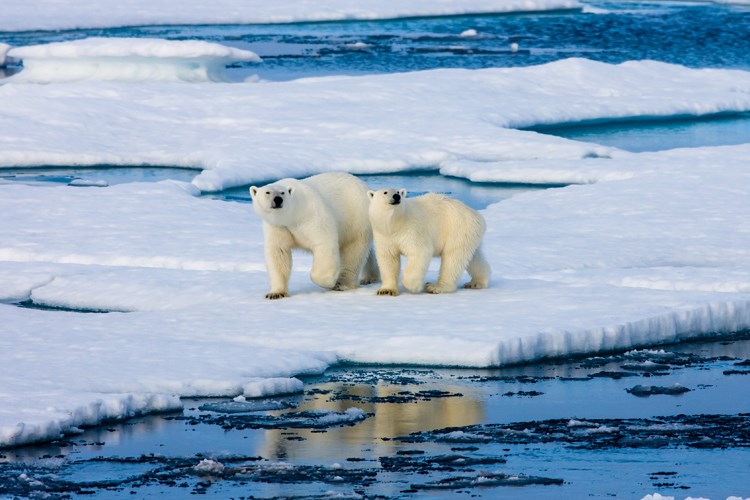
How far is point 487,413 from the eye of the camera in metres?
6.10

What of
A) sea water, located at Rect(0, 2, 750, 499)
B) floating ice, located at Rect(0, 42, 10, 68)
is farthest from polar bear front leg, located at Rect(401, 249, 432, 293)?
floating ice, located at Rect(0, 42, 10, 68)

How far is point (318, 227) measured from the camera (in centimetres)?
783

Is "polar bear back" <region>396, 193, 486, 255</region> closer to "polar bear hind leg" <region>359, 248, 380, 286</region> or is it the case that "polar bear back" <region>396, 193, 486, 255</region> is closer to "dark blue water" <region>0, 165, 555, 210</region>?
"polar bear hind leg" <region>359, 248, 380, 286</region>

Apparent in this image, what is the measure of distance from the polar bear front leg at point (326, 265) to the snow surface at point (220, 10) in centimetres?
2234

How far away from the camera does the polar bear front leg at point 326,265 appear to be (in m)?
7.91

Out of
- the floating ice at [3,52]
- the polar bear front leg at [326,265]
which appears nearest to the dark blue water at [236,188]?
the polar bear front leg at [326,265]

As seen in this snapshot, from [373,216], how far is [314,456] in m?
2.47

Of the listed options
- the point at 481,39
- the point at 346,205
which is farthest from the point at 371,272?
the point at 481,39

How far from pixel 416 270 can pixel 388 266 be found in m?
0.17

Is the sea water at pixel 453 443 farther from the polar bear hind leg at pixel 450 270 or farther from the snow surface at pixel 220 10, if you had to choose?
the snow surface at pixel 220 10

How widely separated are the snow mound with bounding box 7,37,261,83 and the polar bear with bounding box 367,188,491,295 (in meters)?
12.4

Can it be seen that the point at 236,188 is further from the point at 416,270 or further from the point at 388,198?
the point at 388,198

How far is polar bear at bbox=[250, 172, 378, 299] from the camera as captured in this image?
7.71m

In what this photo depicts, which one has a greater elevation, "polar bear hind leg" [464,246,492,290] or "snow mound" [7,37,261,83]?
"snow mound" [7,37,261,83]
